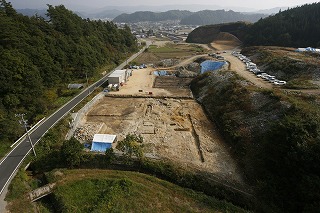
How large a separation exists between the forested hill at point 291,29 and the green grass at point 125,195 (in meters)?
81.3

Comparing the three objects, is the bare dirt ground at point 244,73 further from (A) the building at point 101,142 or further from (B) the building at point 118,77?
(A) the building at point 101,142

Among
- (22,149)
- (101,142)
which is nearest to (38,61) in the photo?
(22,149)

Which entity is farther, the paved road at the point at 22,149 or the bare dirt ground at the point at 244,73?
the bare dirt ground at the point at 244,73

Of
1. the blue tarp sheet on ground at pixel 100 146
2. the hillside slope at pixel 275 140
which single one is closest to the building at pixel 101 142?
the blue tarp sheet on ground at pixel 100 146

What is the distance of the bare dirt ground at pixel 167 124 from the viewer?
23.8 metres

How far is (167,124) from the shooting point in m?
31.4

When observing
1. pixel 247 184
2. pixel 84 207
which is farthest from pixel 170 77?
pixel 84 207

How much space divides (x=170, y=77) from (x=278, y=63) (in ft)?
81.7

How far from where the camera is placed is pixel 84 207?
58.4ft

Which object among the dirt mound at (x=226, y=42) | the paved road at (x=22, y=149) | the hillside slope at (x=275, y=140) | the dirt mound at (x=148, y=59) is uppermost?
the dirt mound at (x=226, y=42)

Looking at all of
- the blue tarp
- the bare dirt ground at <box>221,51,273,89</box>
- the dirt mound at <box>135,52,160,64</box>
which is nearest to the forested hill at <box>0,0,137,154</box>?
the dirt mound at <box>135,52,160,64</box>

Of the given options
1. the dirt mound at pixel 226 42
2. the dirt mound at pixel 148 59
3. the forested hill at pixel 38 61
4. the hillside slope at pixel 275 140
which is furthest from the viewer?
the dirt mound at pixel 226 42

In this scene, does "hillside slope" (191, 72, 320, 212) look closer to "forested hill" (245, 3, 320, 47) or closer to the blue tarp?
the blue tarp

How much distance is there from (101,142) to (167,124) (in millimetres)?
10466
